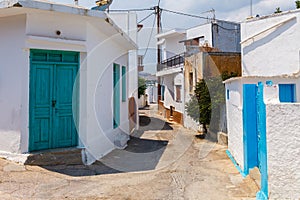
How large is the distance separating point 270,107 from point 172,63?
17.1 metres

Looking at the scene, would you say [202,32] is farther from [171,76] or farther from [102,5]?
[102,5]

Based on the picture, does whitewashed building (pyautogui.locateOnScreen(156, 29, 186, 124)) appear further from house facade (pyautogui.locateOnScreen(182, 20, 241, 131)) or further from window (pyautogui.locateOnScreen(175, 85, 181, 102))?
house facade (pyautogui.locateOnScreen(182, 20, 241, 131))

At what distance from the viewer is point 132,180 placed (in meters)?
5.61

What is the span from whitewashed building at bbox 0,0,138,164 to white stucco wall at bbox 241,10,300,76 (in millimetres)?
6312

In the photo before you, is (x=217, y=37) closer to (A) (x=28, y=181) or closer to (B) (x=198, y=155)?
(B) (x=198, y=155)

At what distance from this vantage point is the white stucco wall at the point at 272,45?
30.1 ft

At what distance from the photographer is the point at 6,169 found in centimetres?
571

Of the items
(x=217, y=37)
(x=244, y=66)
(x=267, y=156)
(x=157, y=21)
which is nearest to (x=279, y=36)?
(x=244, y=66)

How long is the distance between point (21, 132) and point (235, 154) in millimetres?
5778

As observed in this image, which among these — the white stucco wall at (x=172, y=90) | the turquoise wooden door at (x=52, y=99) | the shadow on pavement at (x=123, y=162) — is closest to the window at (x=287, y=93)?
the shadow on pavement at (x=123, y=162)

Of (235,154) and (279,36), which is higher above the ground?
(279,36)

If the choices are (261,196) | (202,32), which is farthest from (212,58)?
(202,32)

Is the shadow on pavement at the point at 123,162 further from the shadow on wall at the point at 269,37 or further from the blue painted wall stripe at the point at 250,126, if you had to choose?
the shadow on wall at the point at 269,37

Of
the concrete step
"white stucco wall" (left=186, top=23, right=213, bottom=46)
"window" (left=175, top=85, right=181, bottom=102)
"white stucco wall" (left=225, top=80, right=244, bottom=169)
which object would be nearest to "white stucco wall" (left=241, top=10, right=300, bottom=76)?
→ "white stucco wall" (left=225, top=80, right=244, bottom=169)
